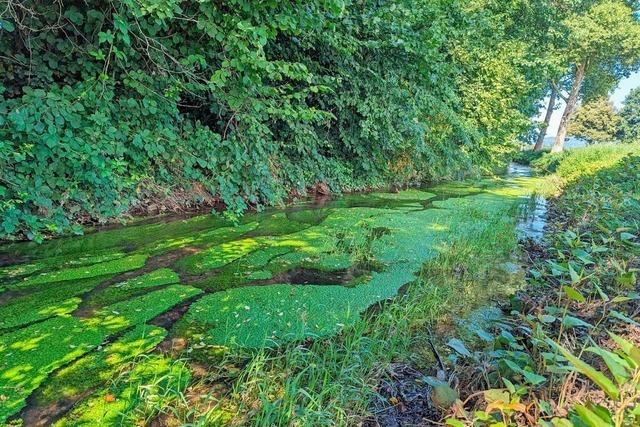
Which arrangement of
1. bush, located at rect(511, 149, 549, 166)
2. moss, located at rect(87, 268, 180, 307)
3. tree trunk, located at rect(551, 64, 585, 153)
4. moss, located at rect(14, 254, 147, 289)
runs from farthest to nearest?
bush, located at rect(511, 149, 549, 166), tree trunk, located at rect(551, 64, 585, 153), moss, located at rect(14, 254, 147, 289), moss, located at rect(87, 268, 180, 307)

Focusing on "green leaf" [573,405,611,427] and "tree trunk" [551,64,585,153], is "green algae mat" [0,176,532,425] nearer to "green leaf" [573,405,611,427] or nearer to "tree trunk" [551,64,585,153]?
"green leaf" [573,405,611,427]

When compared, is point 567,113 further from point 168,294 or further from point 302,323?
point 168,294

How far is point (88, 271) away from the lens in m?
2.64

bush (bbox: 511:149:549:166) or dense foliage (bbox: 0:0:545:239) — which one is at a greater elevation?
dense foliage (bbox: 0:0:545:239)

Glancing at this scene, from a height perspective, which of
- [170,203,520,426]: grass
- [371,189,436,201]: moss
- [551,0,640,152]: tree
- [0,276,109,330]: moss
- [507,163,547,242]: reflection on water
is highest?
[551,0,640,152]: tree

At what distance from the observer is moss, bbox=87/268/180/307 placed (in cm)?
227

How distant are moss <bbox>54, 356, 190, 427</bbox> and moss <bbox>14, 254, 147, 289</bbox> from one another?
1.22m

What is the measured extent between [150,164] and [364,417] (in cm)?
346

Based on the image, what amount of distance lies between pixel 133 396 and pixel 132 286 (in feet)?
3.71

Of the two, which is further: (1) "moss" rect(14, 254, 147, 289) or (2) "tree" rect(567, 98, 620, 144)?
(2) "tree" rect(567, 98, 620, 144)

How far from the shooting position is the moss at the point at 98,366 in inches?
58.7

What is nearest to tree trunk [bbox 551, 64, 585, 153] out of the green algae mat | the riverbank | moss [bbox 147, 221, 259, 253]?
the riverbank

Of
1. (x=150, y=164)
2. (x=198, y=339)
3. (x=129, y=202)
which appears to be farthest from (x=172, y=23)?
(x=198, y=339)

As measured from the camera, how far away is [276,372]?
1.64 m
